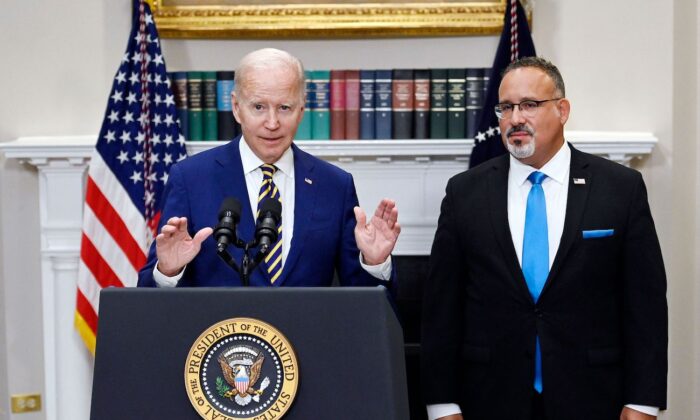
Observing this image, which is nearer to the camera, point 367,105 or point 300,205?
point 300,205

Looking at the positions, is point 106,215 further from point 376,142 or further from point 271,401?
point 271,401

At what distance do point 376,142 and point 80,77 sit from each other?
141 centimetres

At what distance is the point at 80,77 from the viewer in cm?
429

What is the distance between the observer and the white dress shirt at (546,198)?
111 inches

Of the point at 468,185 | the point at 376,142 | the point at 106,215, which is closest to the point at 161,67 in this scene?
the point at 106,215

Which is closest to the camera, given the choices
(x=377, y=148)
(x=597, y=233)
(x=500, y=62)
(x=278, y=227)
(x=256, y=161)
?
(x=278, y=227)

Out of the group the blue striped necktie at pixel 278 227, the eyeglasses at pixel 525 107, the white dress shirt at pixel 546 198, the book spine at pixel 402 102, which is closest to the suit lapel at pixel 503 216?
the white dress shirt at pixel 546 198

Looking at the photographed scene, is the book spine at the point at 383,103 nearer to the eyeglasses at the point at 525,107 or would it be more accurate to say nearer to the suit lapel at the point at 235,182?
the eyeglasses at the point at 525,107

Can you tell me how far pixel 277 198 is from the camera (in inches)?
93.7

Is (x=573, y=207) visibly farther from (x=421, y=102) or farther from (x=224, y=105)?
(x=224, y=105)

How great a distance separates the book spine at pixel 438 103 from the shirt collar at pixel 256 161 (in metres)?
1.79

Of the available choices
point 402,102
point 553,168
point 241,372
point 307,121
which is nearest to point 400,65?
point 402,102

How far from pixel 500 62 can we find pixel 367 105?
624 mm

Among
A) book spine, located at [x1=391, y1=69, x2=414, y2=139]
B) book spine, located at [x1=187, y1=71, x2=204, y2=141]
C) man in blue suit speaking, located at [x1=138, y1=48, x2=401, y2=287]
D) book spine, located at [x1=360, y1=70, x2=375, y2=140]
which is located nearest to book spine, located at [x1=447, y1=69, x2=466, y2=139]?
book spine, located at [x1=391, y1=69, x2=414, y2=139]
